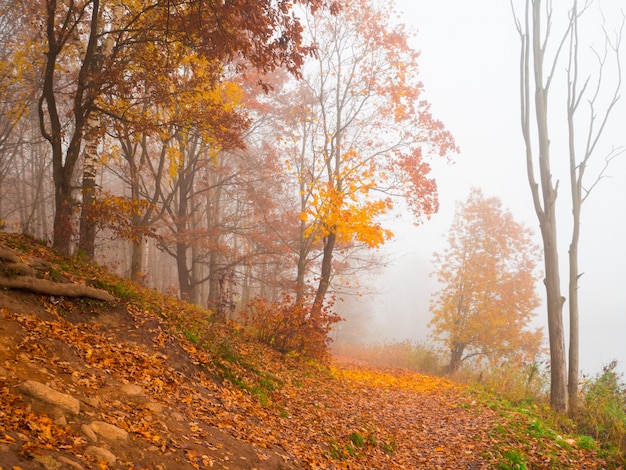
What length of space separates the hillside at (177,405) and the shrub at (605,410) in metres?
1.04

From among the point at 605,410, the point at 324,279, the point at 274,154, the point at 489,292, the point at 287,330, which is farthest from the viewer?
the point at 489,292

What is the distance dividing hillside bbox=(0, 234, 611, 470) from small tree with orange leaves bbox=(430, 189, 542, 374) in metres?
9.02

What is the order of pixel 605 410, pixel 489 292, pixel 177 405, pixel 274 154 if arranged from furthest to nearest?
pixel 489 292 < pixel 274 154 < pixel 605 410 < pixel 177 405

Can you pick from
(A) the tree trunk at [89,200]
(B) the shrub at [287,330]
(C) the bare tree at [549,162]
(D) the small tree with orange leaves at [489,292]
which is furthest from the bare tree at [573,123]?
(A) the tree trunk at [89,200]

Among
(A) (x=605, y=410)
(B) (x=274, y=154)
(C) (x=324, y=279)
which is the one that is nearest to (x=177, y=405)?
(C) (x=324, y=279)

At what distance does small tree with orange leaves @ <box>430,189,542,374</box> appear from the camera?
18.2 m

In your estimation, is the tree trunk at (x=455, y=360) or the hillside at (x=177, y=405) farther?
the tree trunk at (x=455, y=360)

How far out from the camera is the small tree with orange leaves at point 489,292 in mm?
18250

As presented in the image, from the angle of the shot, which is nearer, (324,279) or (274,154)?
(324,279)

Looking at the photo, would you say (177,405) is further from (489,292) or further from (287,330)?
(489,292)

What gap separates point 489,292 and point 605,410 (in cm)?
956

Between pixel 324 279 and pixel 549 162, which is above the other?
pixel 549 162

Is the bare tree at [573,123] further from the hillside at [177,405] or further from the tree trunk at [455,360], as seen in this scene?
the tree trunk at [455,360]

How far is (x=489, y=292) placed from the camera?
18.4 metres
